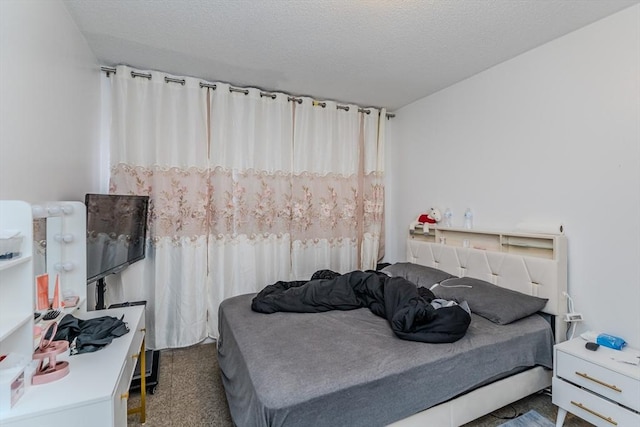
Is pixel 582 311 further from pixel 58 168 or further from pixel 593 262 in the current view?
pixel 58 168

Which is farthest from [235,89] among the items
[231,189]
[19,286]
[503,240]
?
[503,240]

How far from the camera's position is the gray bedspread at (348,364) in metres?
1.34

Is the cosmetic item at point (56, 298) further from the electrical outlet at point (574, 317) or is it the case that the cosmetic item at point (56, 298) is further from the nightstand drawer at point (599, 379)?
the electrical outlet at point (574, 317)

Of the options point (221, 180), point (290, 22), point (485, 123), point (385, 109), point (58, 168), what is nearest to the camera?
point (58, 168)

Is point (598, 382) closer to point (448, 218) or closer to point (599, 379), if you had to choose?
point (599, 379)

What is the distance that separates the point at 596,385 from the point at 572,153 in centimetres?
154

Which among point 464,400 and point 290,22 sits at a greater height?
point 290,22

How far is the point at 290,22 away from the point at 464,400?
265 cm

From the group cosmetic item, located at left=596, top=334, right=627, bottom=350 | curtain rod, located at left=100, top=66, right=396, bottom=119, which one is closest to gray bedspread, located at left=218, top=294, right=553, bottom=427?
cosmetic item, located at left=596, top=334, right=627, bottom=350

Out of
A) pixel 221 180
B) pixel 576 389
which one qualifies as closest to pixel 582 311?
pixel 576 389

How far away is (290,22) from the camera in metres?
2.10

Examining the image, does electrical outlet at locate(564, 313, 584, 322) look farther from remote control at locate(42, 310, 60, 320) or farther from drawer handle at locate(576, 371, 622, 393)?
remote control at locate(42, 310, 60, 320)

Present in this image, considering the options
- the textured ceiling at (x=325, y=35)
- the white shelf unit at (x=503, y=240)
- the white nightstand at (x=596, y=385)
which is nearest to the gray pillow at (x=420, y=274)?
the white shelf unit at (x=503, y=240)

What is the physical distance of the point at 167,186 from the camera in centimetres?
288
